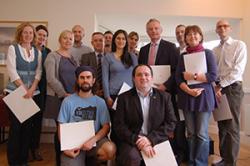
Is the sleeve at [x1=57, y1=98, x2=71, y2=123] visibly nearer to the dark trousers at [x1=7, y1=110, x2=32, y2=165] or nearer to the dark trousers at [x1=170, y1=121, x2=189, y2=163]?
the dark trousers at [x1=7, y1=110, x2=32, y2=165]

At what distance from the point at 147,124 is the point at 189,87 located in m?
0.61

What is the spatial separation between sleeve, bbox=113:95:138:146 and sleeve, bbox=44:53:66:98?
76 cm

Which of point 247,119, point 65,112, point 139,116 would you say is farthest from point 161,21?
point 65,112

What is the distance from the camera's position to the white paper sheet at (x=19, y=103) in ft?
8.85

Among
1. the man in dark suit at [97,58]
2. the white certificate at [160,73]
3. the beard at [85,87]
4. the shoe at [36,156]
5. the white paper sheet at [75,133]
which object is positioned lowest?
the shoe at [36,156]

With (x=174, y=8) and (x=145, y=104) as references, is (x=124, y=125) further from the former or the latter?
(x=174, y=8)

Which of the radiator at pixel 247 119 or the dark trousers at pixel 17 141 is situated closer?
the dark trousers at pixel 17 141

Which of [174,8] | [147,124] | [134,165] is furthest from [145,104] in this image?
[174,8]

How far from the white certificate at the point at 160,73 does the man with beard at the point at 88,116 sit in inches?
26.0

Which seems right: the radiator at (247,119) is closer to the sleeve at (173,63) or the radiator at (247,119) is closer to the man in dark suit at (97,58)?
the sleeve at (173,63)

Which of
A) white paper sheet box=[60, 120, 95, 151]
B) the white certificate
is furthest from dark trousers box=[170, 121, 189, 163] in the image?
white paper sheet box=[60, 120, 95, 151]

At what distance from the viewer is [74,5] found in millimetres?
4137

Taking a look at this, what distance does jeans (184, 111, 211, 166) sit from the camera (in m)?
2.49

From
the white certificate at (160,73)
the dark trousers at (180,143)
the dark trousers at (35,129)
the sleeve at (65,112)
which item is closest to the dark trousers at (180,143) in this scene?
the dark trousers at (180,143)
